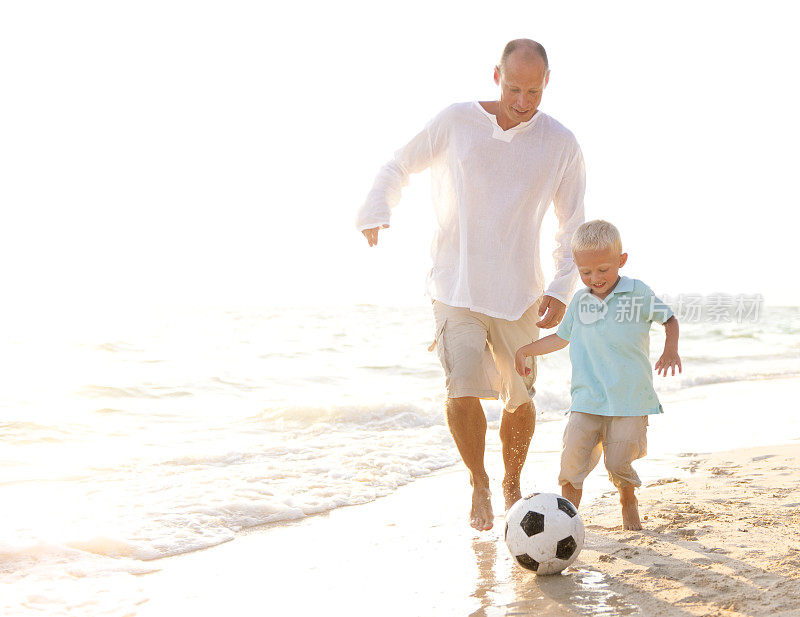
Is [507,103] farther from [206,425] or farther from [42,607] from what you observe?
[206,425]

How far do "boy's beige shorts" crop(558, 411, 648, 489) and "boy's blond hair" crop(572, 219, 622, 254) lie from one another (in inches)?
30.8

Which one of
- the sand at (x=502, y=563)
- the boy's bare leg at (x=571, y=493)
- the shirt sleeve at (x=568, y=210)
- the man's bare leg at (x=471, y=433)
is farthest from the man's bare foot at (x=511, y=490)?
the shirt sleeve at (x=568, y=210)

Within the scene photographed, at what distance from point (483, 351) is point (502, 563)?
1.08 metres

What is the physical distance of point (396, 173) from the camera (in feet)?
14.0

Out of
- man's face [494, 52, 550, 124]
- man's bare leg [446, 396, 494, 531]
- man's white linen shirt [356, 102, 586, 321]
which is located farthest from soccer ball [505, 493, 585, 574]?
man's face [494, 52, 550, 124]

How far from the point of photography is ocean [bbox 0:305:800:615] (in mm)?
4250

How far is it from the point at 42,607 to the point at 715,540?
287 cm

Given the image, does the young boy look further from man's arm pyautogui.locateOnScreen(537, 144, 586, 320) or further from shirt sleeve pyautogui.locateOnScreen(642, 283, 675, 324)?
man's arm pyautogui.locateOnScreen(537, 144, 586, 320)

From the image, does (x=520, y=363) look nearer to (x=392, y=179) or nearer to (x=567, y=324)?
(x=567, y=324)

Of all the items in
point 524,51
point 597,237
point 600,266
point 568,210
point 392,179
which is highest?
point 524,51

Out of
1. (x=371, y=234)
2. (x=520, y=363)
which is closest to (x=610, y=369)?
(x=520, y=363)

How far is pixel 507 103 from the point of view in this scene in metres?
3.92

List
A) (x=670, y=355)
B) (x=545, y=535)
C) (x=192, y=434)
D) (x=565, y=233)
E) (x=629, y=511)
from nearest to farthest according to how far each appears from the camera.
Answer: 1. (x=545, y=535)
2. (x=670, y=355)
3. (x=629, y=511)
4. (x=565, y=233)
5. (x=192, y=434)

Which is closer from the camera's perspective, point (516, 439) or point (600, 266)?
point (600, 266)
